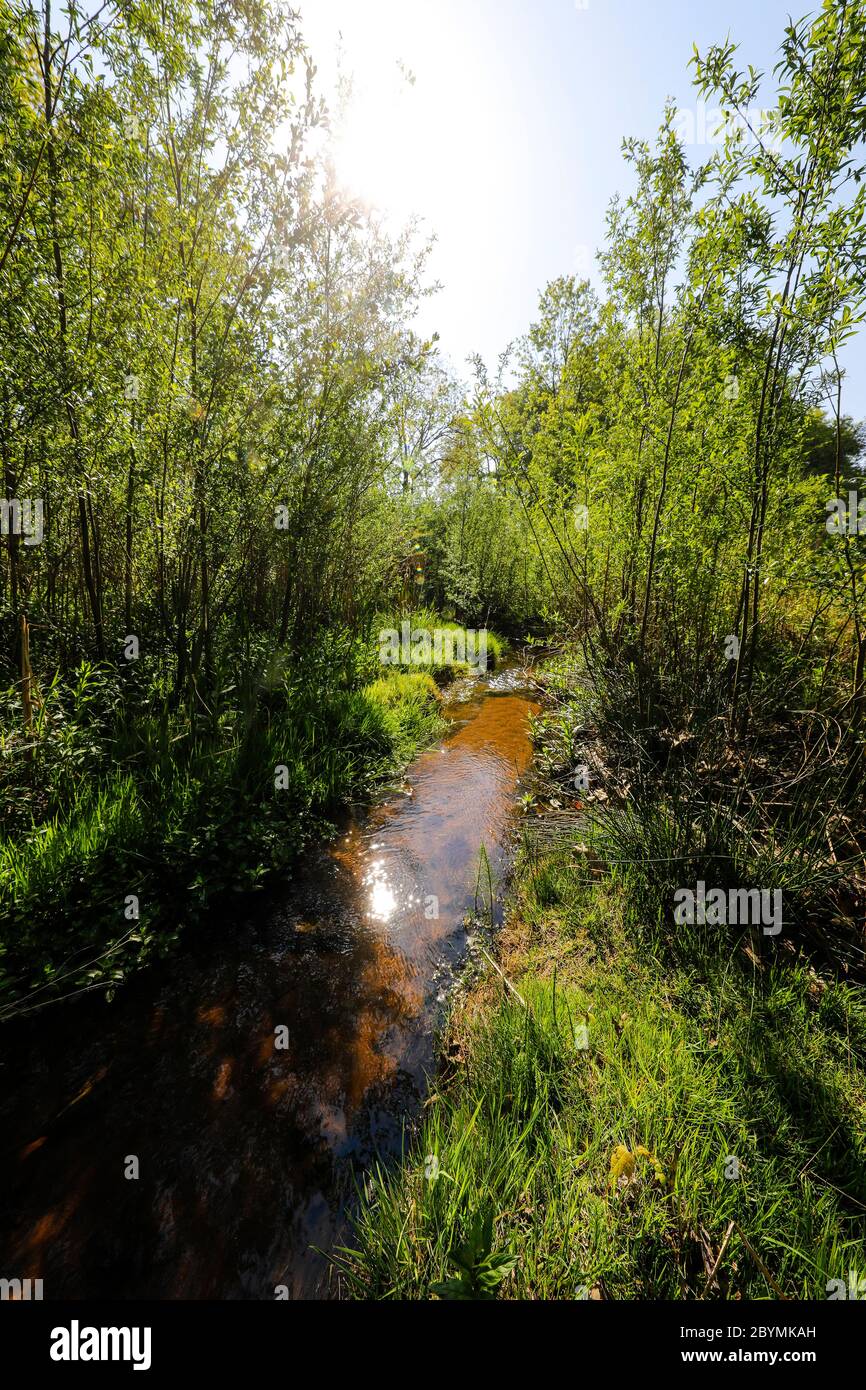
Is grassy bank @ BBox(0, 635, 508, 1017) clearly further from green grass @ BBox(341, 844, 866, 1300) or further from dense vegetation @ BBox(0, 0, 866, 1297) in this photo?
green grass @ BBox(341, 844, 866, 1300)

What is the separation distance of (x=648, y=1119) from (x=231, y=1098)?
2003 millimetres

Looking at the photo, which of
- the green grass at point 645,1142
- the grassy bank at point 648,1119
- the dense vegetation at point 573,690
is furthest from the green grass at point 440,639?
the green grass at point 645,1142

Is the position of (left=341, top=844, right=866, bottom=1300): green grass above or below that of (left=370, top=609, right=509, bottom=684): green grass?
below

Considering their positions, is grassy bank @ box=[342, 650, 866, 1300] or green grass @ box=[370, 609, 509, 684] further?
green grass @ box=[370, 609, 509, 684]

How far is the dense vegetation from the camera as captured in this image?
1.85 meters

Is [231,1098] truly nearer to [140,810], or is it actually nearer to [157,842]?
[157,842]

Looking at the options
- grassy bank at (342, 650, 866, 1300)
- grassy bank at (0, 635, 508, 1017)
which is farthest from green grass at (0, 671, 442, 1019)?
grassy bank at (342, 650, 866, 1300)

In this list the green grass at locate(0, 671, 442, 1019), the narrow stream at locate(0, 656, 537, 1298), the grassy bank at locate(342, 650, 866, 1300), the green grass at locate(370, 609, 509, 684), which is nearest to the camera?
the grassy bank at locate(342, 650, 866, 1300)

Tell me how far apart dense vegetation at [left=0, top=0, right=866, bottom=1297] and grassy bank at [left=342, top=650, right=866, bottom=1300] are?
17 mm

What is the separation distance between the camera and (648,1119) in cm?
192

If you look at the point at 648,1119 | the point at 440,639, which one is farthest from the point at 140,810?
the point at 440,639

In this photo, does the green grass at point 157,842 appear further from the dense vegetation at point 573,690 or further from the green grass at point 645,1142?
the green grass at point 645,1142

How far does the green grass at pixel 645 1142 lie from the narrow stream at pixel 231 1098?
0.28 meters
